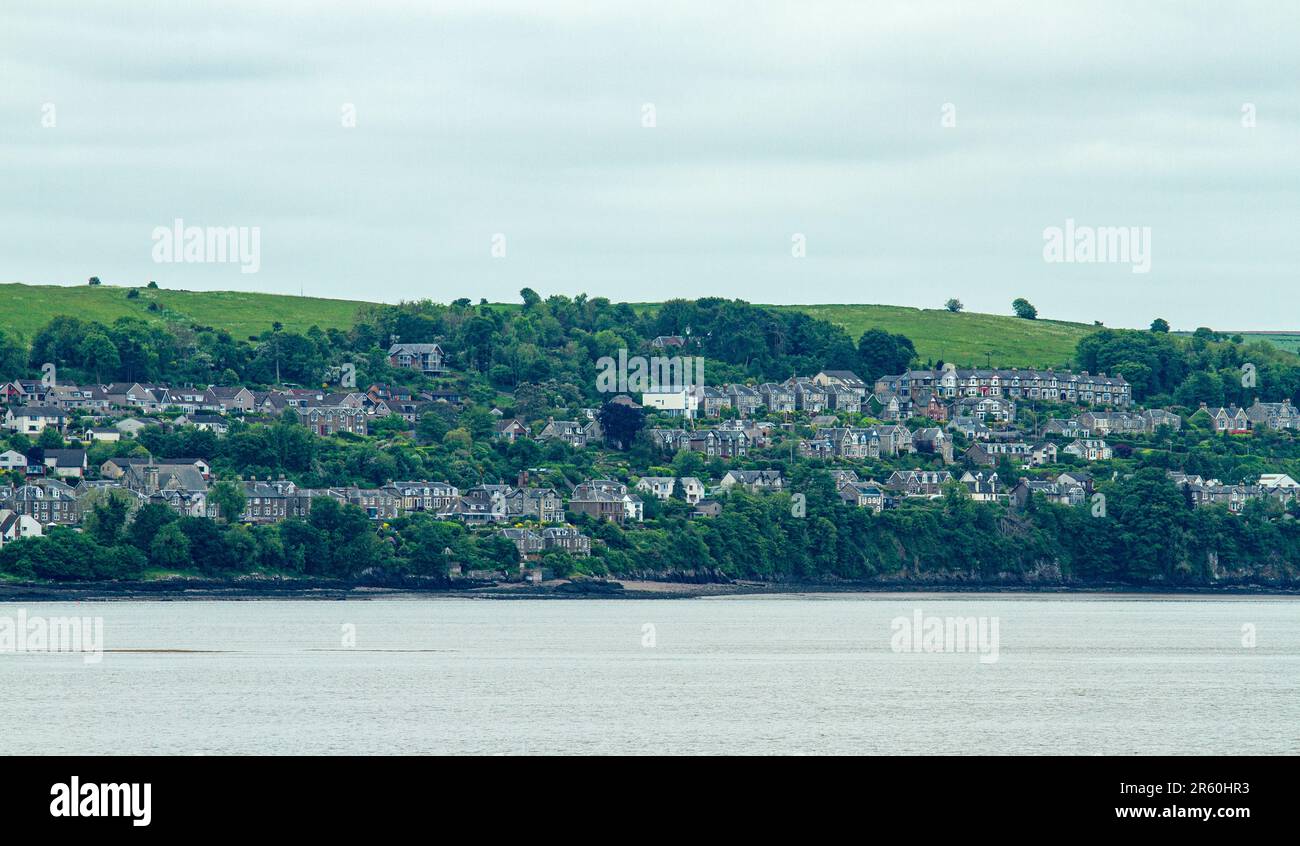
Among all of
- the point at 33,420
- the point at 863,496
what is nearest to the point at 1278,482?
the point at 863,496

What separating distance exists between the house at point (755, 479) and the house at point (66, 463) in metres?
51.3

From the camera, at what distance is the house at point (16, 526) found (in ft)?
415

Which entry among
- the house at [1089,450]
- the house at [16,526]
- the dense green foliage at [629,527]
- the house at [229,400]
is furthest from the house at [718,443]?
the house at [16,526]

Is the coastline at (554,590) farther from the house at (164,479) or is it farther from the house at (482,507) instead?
the house at (164,479)

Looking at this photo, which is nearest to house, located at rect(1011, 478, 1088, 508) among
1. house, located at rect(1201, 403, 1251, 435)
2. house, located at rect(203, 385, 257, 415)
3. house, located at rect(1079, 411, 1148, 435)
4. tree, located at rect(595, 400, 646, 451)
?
house, located at rect(1079, 411, 1148, 435)

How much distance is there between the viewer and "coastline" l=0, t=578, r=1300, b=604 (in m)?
120

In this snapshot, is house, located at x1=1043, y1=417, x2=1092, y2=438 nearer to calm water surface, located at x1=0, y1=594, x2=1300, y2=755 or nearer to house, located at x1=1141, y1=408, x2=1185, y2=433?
house, located at x1=1141, y1=408, x2=1185, y2=433

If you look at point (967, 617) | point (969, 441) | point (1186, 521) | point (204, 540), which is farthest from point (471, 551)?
point (969, 441)

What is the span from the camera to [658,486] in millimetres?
157625

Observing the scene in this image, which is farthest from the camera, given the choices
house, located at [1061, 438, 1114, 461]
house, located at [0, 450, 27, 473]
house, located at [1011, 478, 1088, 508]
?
house, located at [1061, 438, 1114, 461]

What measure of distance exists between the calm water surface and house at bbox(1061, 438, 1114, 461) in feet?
232

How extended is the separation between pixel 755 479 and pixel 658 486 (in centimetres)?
1160

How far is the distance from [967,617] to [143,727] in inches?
2857

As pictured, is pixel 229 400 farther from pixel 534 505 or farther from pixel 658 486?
pixel 658 486
